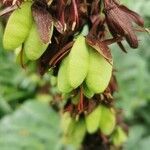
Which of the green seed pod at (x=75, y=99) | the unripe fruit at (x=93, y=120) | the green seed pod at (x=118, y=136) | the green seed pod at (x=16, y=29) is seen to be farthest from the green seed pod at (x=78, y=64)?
the green seed pod at (x=118, y=136)

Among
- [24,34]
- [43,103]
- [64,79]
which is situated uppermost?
[24,34]

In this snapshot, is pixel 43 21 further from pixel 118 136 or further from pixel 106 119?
pixel 118 136

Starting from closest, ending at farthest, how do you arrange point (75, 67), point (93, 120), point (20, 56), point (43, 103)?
point (75, 67) < point (20, 56) < point (93, 120) < point (43, 103)

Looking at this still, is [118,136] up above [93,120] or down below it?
below

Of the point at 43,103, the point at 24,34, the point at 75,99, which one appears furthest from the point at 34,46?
the point at 43,103

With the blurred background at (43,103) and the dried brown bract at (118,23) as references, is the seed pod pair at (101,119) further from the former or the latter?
the blurred background at (43,103)

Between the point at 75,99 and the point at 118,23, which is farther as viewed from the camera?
the point at 75,99

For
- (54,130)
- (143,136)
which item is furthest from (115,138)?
(143,136)

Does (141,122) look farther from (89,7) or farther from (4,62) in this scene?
(89,7)
